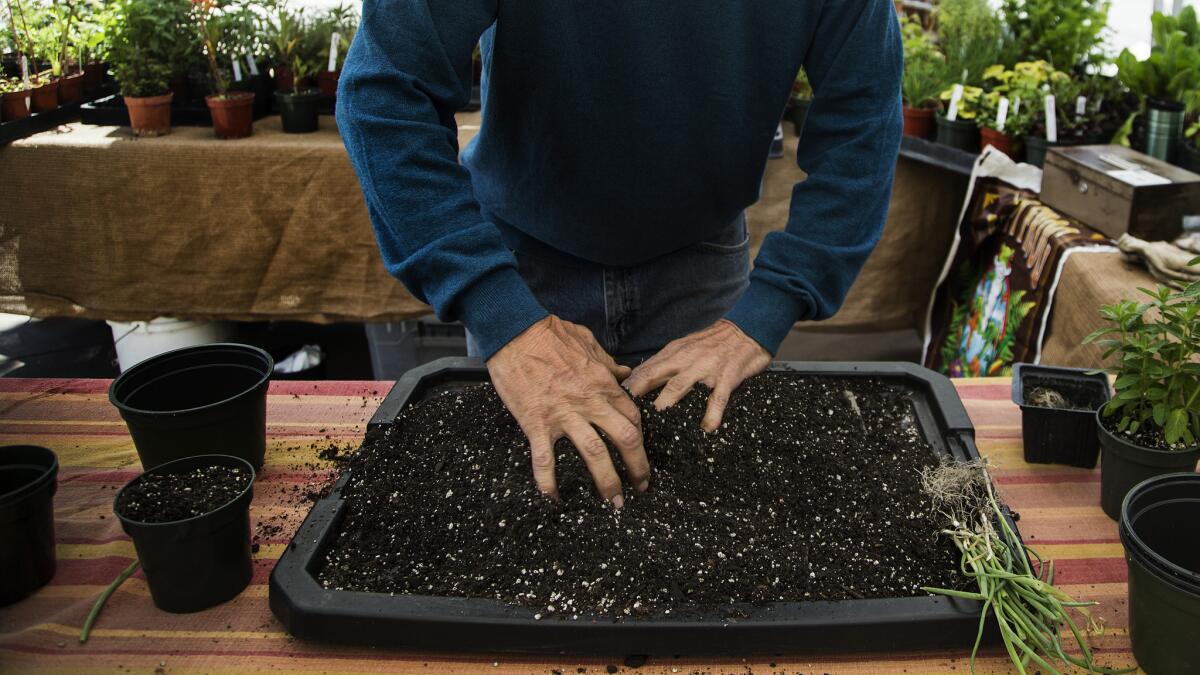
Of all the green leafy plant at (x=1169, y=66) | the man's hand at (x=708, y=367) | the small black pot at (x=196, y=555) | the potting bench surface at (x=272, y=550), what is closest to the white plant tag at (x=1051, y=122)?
the green leafy plant at (x=1169, y=66)

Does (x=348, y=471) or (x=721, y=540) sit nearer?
(x=721, y=540)

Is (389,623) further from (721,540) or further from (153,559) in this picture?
(721,540)

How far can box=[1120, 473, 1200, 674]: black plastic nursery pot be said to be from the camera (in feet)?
3.06

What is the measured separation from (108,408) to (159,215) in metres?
1.49

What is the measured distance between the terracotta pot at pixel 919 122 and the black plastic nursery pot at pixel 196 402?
2.48 meters

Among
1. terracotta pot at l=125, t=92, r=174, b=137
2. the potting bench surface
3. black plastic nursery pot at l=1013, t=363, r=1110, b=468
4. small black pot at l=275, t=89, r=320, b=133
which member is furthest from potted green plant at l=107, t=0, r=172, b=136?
black plastic nursery pot at l=1013, t=363, r=1110, b=468

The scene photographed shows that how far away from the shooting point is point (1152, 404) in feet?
4.16

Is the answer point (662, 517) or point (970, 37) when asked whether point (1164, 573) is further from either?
point (970, 37)

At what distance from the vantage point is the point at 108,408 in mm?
1585

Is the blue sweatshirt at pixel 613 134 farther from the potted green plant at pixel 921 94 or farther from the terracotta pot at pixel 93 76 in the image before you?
the terracotta pot at pixel 93 76

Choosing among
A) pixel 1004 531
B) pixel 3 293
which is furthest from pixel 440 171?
pixel 3 293

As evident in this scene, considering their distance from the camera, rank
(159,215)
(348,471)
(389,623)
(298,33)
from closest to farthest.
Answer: (389,623)
(348,471)
(159,215)
(298,33)

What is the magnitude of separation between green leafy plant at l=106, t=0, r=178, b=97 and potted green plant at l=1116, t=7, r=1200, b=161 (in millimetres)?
3117

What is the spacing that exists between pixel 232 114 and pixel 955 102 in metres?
2.40
